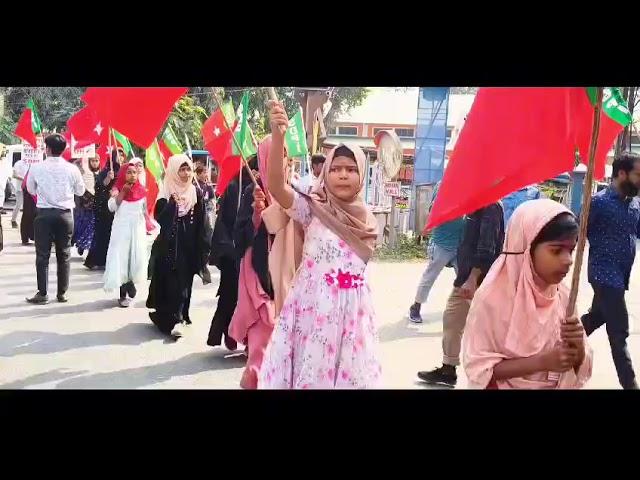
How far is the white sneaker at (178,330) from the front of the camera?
5625 mm

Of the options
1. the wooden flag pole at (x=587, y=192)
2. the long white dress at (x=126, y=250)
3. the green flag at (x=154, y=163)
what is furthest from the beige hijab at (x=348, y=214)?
the green flag at (x=154, y=163)

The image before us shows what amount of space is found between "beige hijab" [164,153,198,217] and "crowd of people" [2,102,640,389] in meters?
0.01

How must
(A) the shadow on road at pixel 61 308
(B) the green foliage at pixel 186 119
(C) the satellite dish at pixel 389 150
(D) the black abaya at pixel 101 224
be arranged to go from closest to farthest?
(A) the shadow on road at pixel 61 308 < (D) the black abaya at pixel 101 224 < (C) the satellite dish at pixel 389 150 < (B) the green foliage at pixel 186 119

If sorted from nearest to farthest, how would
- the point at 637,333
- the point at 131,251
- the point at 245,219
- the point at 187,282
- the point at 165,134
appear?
the point at 245,219, the point at 187,282, the point at 637,333, the point at 131,251, the point at 165,134

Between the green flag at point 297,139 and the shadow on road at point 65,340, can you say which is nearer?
the shadow on road at point 65,340

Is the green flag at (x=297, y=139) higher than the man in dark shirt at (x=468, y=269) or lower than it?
higher

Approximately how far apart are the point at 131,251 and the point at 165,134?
1803 mm

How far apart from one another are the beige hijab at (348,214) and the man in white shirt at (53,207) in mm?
4033

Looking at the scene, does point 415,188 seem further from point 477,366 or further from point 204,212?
point 477,366

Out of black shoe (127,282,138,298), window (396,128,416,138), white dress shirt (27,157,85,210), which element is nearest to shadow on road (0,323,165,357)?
black shoe (127,282,138,298)

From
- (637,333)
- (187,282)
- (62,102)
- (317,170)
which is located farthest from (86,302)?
(62,102)

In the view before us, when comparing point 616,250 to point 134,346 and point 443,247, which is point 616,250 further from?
point 134,346

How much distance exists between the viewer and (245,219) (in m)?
4.71

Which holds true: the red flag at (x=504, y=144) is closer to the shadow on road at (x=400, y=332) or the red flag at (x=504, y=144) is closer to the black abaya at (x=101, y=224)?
the shadow on road at (x=400, y=332)
